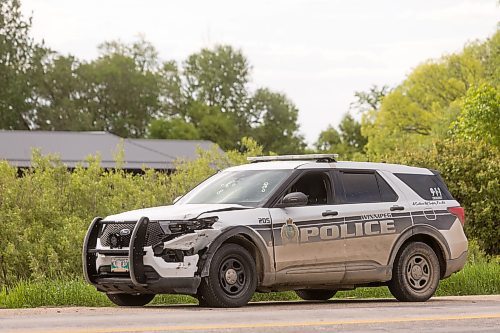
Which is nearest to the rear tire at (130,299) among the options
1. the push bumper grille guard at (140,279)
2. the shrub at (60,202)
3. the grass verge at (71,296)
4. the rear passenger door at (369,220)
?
the grass verge at (71,296)

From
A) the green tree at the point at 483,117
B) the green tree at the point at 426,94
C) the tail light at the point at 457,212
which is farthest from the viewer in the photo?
the green tree at the point at 426,94

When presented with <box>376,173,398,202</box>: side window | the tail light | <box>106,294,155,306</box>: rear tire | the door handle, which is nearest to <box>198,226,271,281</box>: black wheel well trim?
the door handle

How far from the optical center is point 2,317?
12.3 m

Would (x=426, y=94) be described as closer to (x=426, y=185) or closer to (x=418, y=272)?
(x=426, y=185)

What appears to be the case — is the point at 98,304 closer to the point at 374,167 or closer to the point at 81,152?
the point at 374,167

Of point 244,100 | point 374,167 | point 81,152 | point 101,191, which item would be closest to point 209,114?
point 244,100

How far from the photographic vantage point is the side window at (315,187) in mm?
15320

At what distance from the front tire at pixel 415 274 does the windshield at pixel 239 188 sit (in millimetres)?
1911

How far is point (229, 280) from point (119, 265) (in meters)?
1.26

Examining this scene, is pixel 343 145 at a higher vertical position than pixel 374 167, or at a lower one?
higher

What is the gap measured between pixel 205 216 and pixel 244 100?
96838 mm

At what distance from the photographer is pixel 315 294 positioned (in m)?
16.9

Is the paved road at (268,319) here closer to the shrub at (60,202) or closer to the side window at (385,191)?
the side window at (385,191)

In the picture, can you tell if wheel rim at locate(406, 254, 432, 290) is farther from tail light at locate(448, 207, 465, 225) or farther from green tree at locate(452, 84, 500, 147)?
green tree at locate(452, 84, 500, 147)
